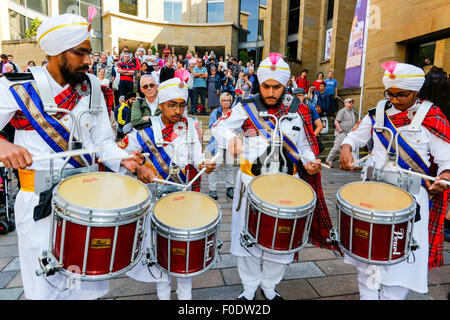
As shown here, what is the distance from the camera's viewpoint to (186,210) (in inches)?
83.9

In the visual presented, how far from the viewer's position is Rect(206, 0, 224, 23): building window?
88.0ft

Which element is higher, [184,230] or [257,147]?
[257,147]

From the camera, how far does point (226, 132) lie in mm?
2730

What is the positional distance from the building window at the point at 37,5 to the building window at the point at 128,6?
599cm

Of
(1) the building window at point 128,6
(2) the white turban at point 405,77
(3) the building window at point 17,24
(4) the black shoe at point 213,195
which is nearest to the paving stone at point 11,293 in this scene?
(4) the black shoe at point 213,195

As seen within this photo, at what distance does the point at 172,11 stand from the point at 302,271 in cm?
2918

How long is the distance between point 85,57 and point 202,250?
5.06 feet

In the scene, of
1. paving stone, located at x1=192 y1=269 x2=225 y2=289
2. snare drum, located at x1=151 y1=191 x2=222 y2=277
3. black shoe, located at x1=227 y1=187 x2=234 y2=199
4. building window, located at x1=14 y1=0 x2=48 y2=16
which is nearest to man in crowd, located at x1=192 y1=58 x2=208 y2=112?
black shoe, located at x1=227 y1=187 x2=234 y2=199

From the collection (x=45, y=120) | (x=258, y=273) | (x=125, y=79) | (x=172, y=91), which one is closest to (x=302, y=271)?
(x=258, y=273)

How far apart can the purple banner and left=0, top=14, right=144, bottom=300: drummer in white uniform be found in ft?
34.3

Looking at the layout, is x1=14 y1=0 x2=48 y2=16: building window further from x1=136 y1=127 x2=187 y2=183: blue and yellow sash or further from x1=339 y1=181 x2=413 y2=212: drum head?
x1=339 y1=181 x2=413 y2=212: drum head

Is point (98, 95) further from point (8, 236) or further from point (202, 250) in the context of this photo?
point (8, 236)

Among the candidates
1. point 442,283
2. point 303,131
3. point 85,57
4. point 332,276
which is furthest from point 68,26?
point 442,283

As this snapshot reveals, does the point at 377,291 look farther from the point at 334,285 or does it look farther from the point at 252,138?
the point at 252,138
